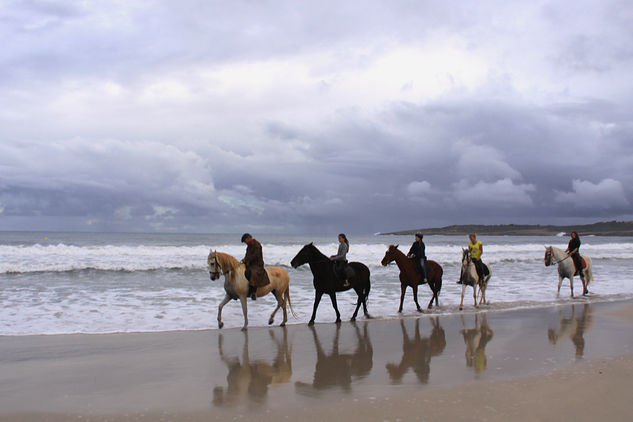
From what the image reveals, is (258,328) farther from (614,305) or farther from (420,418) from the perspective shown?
(614,305)

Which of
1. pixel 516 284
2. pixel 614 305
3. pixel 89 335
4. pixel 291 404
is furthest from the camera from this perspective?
pixel 516 284

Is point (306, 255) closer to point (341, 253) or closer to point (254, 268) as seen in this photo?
point (341, 253)

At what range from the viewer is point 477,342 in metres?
8.14

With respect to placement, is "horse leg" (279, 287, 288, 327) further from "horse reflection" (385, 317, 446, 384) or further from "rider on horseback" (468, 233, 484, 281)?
"rider on horseback" (468, 233, 484, 281)

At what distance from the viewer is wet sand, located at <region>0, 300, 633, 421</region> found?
480cm

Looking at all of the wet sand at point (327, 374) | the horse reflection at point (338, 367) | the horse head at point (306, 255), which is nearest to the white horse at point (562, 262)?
the wet sand at point (327, 374)

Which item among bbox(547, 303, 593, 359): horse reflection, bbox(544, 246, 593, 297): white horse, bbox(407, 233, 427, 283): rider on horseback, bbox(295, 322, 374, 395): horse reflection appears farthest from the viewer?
bbox(544, 246, 593, 297): white horse

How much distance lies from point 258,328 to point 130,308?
4.42m

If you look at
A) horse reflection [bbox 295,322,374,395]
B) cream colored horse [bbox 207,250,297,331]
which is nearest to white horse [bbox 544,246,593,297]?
horse reflection [bbox 295,322,374,395]

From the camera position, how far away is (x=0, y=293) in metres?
14.9

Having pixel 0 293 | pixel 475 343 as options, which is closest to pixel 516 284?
pixel 475 343

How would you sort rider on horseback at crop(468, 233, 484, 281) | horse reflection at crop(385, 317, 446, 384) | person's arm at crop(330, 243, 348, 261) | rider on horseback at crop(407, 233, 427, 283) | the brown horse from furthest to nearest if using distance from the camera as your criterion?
rider on horseback at crop(468, 233, 484, 281) → rider on horseback at crop(407, 233, 427, 283) → the brown horse → person's arm at crop(330, 243, 348, 261) → horse reflection at crop(385, 317, 446, 384)

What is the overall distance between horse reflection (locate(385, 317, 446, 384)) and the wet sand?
30mm

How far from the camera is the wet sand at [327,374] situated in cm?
480
